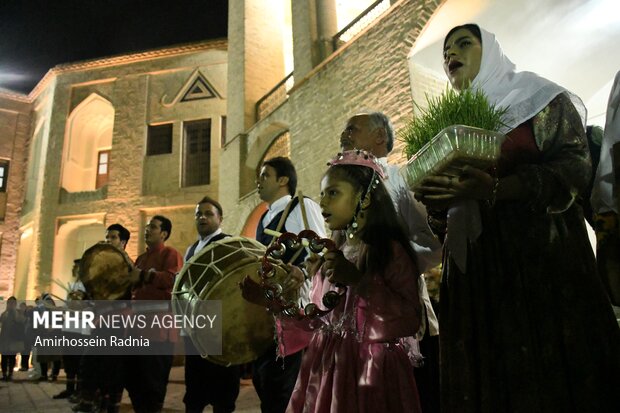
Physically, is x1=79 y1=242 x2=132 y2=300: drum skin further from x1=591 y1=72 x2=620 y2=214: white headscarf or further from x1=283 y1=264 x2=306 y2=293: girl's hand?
x1=591 y1=72 x2=620 y2=214: white headscarf

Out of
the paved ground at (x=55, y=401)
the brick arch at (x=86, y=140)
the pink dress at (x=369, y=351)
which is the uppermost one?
the brick arch at (x=86, y=140)

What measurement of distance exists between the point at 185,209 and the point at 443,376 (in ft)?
53.6

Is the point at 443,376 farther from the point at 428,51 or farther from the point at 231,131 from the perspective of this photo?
the point at 231,131

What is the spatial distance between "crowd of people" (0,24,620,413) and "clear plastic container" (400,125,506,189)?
0.03 meters

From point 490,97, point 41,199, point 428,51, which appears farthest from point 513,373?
point 41,199

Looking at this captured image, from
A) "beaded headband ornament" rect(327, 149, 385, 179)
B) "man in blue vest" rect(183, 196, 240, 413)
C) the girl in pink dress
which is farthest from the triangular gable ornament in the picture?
→ the girl in pink dress

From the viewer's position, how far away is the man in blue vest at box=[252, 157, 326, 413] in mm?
2693

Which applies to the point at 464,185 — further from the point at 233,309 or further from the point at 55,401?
the point at 55,401

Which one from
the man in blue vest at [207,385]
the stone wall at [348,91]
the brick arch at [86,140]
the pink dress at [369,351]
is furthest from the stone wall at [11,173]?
the pink dress at [369,351]

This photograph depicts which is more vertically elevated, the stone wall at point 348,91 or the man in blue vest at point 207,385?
the stone wall at point 348,91

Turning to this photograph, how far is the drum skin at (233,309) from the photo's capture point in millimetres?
2697

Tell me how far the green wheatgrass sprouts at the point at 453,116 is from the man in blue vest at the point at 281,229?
1.06 meters

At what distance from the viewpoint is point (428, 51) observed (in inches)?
313

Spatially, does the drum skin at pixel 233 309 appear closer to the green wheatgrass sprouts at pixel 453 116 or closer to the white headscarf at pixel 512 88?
the green wheatgrass sprouts at pixel 453 116
